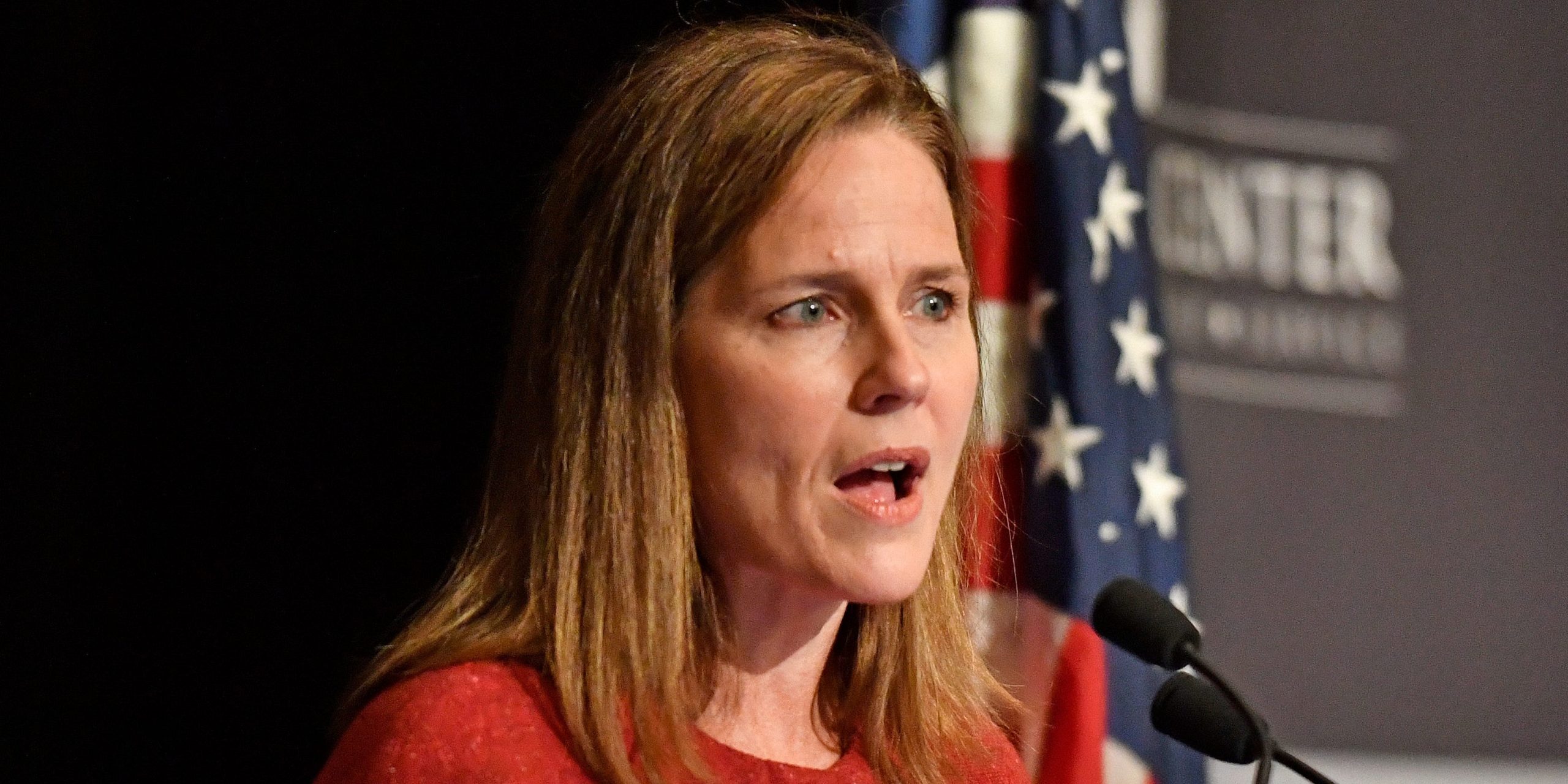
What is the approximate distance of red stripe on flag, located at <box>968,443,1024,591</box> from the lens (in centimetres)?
210

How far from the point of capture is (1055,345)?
2.16m

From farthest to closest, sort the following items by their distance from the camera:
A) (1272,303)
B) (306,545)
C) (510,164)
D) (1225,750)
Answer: (1272,303)
(510,164)
(306,545)
(1225,750)

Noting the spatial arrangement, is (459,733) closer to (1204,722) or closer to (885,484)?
(885,484)

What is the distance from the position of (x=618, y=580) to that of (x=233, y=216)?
2.71 feet

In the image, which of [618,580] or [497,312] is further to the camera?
[497,312]

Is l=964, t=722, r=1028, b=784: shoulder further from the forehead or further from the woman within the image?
the forehead

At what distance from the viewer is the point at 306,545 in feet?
6.28

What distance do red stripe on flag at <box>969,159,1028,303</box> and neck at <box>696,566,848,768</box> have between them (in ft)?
2.73

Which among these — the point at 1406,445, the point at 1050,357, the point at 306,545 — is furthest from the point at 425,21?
the point at 1406,445

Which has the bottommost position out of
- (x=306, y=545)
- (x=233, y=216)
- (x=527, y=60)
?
(x=306, y=545)

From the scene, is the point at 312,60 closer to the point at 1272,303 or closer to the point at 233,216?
the point at 233,216

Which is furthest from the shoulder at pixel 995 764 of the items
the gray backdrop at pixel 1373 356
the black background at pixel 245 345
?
A: the gray backdrop at pixel 1373 356

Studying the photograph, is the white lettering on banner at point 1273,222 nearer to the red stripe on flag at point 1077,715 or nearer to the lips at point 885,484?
the red stripe on flag at point 1077,715

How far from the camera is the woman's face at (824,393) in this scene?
4.28 ft
